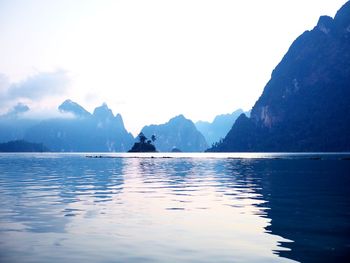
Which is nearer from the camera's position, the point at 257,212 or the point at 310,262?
the point at 310,262

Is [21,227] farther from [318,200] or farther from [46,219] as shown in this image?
[318,200]

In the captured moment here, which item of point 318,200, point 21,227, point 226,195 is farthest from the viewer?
point 226,195

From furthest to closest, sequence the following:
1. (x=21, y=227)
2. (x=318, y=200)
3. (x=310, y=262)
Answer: (x=318, y=200) < (x=21, y=227) < (x=310, y=262)

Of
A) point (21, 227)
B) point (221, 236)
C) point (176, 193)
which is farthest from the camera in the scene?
point (176, 193)

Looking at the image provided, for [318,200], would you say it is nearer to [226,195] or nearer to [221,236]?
[226,195]

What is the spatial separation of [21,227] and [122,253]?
8.87 m

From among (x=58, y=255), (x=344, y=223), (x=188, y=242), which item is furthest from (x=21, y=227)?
(x=344, y=223)

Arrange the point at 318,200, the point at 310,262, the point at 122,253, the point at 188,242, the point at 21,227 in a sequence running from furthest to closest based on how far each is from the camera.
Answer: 1. the point at 318,200
2. the point at 21,227
3. the point at 188,242
4. the point at 122,253
5. the point at 310,262

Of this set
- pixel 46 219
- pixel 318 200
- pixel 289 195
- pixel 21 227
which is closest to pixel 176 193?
pixel 289 195

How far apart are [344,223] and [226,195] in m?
17.4

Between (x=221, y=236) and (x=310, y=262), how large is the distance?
5.99m

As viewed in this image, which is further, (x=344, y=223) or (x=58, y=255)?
(x=344, y=223)

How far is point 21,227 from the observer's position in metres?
23.8

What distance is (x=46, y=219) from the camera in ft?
87.8
